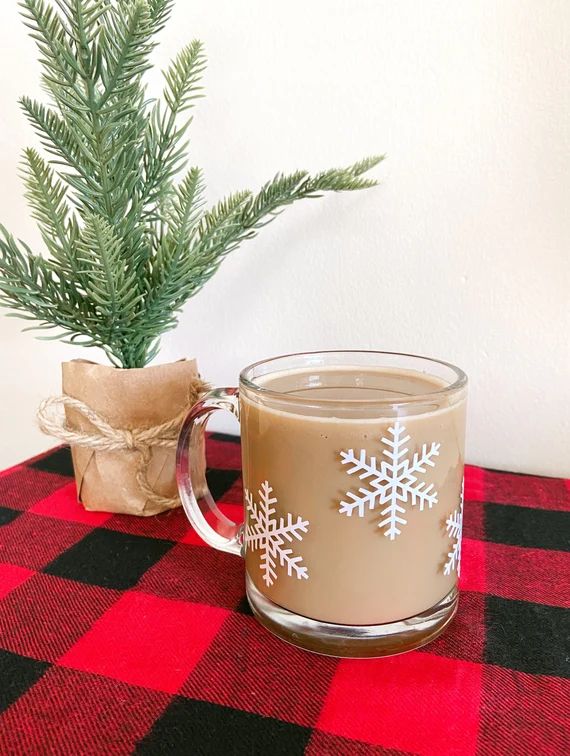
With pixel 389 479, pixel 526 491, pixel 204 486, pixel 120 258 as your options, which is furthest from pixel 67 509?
pixel 526 491

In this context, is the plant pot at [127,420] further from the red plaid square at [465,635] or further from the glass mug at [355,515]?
the red plaid square at [465,635]

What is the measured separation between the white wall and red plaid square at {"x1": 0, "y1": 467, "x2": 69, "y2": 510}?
1.03 ft

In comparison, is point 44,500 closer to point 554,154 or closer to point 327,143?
point 327,143

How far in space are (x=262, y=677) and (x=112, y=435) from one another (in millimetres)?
280

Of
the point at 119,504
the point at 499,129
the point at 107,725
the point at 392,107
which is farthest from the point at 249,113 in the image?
the point at 107,725

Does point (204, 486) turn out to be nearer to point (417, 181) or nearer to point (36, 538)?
point (36, 538)

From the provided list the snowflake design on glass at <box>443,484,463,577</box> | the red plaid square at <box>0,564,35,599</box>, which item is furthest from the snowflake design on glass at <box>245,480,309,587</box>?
the red plaid square at <box>0,564,35,599</box>

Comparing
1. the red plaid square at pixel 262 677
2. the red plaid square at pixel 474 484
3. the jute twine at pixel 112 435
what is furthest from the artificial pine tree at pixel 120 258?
the red plaid square at pixel 474 484

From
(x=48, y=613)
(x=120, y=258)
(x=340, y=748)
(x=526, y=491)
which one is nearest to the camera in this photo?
(x=340, y=748)

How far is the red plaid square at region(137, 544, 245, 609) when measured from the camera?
0.47m

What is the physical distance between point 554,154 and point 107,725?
0.66m

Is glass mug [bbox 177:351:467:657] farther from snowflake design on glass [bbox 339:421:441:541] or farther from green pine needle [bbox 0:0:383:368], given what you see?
green pine needle [bbox 0:0:383:368]

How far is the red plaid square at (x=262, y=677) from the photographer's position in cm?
35

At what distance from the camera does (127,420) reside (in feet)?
1.89
